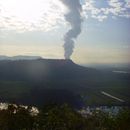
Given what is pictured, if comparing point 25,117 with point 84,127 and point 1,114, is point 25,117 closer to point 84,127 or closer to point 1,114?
point 1,114

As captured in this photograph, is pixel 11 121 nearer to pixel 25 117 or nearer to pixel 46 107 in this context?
pixel 25 117

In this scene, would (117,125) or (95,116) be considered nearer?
(117,125)

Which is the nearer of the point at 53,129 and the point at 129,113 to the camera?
the point at 129,113

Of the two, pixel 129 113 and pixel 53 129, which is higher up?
pixel 129 113

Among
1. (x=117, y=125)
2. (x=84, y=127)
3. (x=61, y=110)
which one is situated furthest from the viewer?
(x=61, y=110)

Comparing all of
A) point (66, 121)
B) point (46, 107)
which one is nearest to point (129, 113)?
point (66, 121)

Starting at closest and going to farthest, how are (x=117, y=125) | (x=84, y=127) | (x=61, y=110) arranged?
(x=117, y=125), (x=84, y=127), (x=61, y=110)

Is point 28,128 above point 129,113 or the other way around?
the other way around

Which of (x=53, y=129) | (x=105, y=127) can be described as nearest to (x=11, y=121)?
(x=53, y=129)
